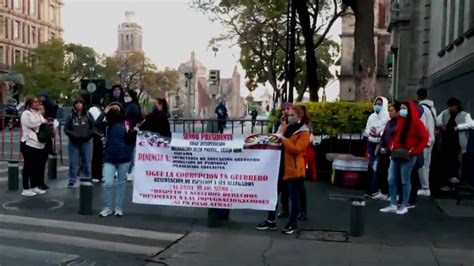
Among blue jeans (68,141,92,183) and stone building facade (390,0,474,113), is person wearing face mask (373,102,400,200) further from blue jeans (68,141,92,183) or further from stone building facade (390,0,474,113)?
blue jeans (68,141,92,183)

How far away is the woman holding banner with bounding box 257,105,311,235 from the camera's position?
8125 mm

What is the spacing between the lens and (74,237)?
791 cm

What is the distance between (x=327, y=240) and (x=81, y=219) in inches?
145

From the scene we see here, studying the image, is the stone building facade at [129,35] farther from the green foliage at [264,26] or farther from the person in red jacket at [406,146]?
the person in red jacket at [406,146]

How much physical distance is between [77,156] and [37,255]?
505 centimetres

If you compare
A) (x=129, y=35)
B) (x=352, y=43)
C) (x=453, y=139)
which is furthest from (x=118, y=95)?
(x=129, y=35)

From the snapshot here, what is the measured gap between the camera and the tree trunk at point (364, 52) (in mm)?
15688

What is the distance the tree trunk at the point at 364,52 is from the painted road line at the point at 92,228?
9148mm

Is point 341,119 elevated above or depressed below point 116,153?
above

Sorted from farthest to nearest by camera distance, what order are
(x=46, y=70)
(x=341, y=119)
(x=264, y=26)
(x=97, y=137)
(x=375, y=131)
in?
(x=46, y=70) < (x=264, y=26) < (x=341, y=119) < (x=97, y=137) < (x=375, y=131)

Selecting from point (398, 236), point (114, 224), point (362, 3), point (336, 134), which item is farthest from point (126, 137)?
point (362, 3)

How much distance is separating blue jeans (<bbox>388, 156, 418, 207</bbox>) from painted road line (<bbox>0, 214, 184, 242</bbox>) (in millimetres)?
3681

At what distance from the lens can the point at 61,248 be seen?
24.1ft

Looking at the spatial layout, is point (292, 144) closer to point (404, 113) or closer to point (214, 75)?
point (404, 113)
